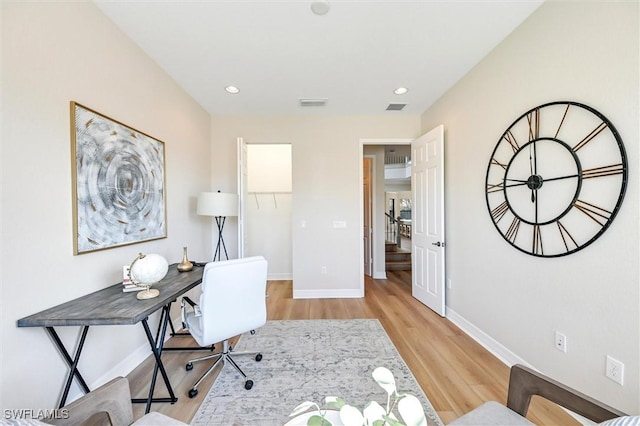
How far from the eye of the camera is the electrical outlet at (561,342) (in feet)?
5.60

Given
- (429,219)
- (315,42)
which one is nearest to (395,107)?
(429,219)

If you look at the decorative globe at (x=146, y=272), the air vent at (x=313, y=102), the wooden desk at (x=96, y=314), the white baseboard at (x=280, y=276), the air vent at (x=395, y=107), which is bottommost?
the white baseboard at (x=280, y=276)

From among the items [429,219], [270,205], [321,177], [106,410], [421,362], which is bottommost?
[421,362]

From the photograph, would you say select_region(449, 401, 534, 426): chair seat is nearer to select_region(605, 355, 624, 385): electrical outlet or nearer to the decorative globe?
select_region(605, 355, 624, 385): electrical outlet

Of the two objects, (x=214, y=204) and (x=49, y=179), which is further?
(x=214, y=204)

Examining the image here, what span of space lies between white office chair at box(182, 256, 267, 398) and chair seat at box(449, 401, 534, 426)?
136cm

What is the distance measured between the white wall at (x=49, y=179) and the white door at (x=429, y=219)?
311 cm

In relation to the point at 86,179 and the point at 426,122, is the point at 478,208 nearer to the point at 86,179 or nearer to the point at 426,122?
the point at 426,122

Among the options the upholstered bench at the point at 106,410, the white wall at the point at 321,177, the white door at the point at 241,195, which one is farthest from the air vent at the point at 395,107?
the upholstered bench at the point at 106,410

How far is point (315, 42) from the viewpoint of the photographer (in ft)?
7.07

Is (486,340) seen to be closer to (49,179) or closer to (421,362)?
(421,362)

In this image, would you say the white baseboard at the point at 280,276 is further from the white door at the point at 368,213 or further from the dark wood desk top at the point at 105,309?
the dark wood desk top at the point at 105,309

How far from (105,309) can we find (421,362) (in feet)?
7.60

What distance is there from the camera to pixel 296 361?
86.7 inches
